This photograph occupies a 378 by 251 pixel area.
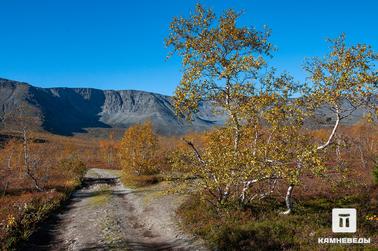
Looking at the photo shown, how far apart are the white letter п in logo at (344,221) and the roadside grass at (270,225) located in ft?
1.29

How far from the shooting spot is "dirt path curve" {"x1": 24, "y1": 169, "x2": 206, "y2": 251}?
21516mm

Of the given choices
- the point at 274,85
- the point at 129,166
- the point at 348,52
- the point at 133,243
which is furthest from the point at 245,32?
the point at 129,166

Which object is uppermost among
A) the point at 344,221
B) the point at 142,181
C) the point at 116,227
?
the point at 344,221

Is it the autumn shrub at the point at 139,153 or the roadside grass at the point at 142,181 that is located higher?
the autumn shrub at the point at 139,153

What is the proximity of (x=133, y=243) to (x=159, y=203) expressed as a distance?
1276 cm

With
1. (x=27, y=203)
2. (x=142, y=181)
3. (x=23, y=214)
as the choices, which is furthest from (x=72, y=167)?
(x=23, y=214)

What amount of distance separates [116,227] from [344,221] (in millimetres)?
14959

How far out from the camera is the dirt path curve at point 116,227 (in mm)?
21516

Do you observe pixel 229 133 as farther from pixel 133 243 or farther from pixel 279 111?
pixel 133 243

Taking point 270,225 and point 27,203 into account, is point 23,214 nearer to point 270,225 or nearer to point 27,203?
point 27,203

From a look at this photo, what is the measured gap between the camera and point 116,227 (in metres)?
25.9

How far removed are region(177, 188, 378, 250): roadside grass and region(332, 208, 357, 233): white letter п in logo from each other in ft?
1.29

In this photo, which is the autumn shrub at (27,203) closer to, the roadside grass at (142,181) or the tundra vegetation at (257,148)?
the tundra vegetation at (257,148)

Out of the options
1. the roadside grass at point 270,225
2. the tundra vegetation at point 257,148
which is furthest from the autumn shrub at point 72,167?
the roadside grass at point 270,225
